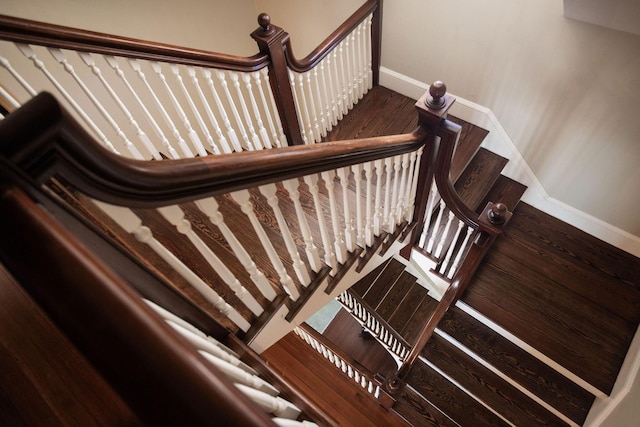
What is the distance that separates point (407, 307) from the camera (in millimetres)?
3949

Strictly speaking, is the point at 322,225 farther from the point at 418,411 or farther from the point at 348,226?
the point at 418,411

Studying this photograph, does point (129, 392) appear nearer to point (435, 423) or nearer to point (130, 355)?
point (130, 355)

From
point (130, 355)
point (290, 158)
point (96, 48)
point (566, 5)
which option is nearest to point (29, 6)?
point (96, 48)

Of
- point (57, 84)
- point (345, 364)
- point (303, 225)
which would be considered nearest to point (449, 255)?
point (345, 364)

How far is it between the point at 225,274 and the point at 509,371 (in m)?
2.19

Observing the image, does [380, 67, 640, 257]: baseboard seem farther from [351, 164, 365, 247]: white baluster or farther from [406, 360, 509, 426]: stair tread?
[351, 164, 365, 247]: white baluster

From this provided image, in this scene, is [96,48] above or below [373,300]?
below

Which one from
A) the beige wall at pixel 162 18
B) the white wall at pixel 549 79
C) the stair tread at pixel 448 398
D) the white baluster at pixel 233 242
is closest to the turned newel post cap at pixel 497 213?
the white wall at pixel 549 79

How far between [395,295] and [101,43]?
345 cm

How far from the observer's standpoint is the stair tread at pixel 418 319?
373 cm

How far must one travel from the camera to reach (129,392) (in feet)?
1.65

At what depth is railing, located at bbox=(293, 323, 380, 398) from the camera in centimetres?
271

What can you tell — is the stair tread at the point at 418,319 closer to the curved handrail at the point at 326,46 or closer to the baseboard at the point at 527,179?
the baseboard at the point at 527,179

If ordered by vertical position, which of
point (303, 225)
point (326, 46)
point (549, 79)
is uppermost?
point (549, 79)
